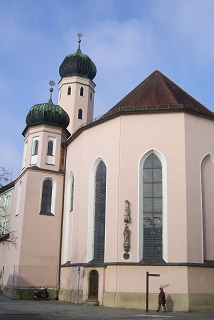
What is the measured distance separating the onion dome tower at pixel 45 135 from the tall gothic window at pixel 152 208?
25.5 ft

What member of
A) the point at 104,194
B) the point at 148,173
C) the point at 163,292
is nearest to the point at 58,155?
the point at 104,194

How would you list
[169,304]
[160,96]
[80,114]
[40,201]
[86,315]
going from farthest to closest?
1. [80,114]
2. [40,201]
3. [160,96]
4. [169,304]
5. [86,315]

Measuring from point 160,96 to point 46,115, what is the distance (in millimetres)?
7842

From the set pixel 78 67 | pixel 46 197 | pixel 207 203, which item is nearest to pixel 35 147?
pixel 46 197

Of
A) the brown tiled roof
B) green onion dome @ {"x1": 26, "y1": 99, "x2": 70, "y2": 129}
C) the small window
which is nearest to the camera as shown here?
the brown tiled roof

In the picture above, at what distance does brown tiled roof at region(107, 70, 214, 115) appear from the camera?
19814 millimetres

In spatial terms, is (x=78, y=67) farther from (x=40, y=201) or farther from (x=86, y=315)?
(x=86, y=315)

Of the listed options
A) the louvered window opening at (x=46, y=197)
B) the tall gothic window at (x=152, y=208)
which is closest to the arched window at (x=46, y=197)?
the louvered window opening at (x=46, y=197)

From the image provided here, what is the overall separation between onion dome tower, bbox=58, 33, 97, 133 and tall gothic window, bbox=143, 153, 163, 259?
14.2 m

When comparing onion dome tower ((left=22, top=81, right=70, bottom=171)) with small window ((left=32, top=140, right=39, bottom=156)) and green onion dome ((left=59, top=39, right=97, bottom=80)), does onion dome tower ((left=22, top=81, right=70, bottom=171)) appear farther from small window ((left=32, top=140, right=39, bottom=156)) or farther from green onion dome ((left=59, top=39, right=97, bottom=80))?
green onion dome ((left=59, top=39, right=97, bottom=80))

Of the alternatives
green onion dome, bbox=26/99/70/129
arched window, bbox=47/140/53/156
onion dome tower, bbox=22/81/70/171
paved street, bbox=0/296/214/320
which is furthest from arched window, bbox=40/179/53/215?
paved street, bbox=0/296/214/320

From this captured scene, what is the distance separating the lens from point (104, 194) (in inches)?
779

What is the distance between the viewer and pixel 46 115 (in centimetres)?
2508

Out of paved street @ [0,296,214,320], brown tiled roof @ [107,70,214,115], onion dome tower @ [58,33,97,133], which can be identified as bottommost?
paved street @ [0,296,214,320]
